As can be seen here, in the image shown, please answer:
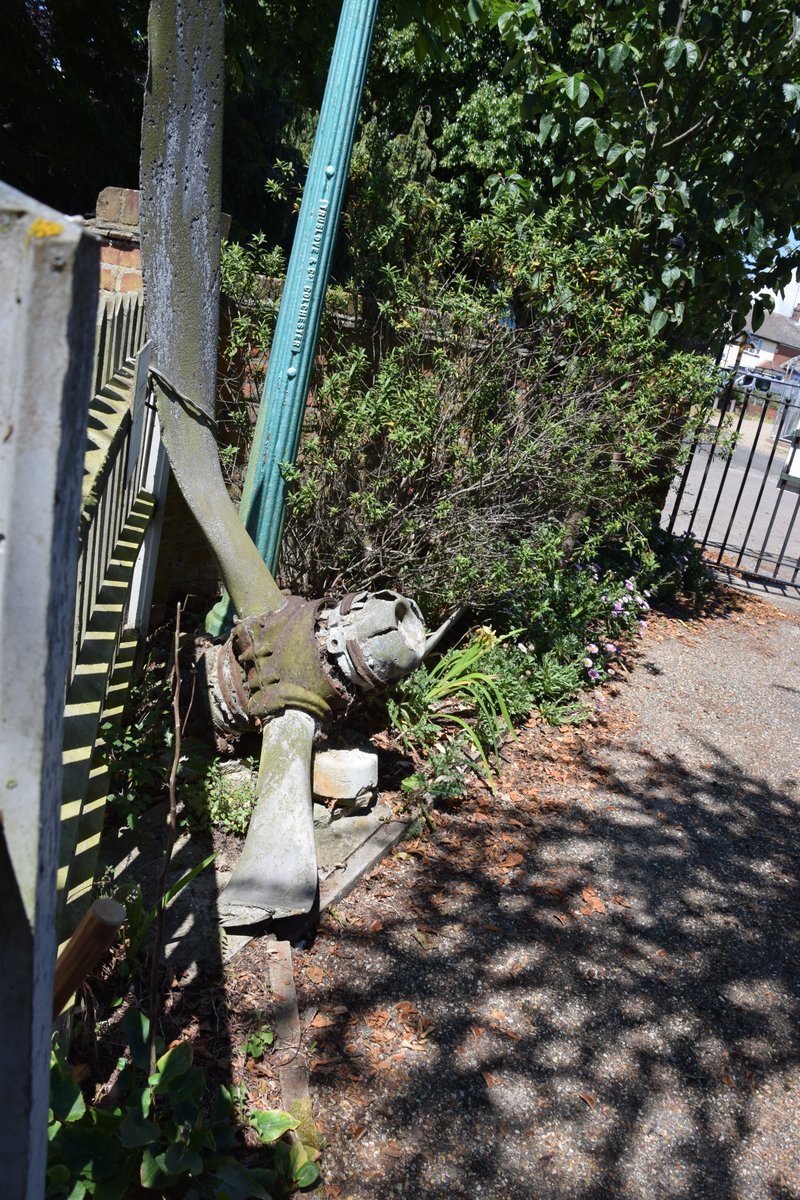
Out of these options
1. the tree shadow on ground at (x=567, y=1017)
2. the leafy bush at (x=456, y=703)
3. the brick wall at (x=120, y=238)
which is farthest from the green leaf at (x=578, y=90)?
the tree shadow on ground at (x=567, y=1017)

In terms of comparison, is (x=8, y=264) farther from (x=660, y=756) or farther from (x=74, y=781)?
(x=660, y=756)

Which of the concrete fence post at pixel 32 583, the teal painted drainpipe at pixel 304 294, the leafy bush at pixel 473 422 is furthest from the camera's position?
the leafy bush at pixel 473 422

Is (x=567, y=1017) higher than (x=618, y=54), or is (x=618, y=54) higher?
(x=618, y=54)

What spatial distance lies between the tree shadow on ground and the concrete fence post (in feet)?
5.48

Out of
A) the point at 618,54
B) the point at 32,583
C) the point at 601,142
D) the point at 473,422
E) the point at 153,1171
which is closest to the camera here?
the point at 32,583

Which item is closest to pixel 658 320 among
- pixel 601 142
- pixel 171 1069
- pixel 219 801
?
pixel 601 142

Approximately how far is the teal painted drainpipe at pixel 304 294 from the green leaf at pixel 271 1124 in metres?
2.31

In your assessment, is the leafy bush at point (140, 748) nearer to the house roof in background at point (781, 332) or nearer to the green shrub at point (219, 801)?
the green shrub at point (219, 801)

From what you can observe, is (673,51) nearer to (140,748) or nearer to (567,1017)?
(140,748)

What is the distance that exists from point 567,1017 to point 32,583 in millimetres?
2614

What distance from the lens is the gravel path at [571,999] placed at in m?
2.35

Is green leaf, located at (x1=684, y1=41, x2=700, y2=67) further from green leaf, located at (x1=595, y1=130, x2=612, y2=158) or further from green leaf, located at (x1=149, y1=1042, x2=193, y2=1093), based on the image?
green leaf, located at (x1=149, y1=1042, x2=193, y2=1093)

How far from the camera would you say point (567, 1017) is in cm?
285

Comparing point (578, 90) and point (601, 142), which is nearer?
point (578, 90)
